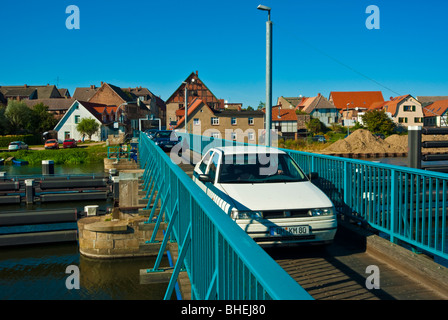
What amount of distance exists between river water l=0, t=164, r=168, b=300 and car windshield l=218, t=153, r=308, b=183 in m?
6.09

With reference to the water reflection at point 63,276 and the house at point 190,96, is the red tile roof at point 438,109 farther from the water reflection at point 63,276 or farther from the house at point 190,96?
the water reflection at point 63,276

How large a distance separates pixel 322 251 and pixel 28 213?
15.5 m

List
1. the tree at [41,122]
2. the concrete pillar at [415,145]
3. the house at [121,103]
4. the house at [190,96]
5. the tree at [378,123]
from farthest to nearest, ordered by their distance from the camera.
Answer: the house at [190,96] < the house at [121,103] < the tree at [41,122] < the tree at [378,123] < the concrete pillar at [415,145]

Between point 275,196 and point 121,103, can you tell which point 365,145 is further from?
point 121,103

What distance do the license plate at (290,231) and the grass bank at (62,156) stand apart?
5081 centimetres

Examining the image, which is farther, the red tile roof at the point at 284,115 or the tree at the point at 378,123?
the red tile roof at the point at 284,115

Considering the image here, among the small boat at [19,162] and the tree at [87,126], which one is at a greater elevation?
the tree at [87,126]

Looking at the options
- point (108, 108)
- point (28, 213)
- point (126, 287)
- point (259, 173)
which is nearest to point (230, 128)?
point (108, 108)

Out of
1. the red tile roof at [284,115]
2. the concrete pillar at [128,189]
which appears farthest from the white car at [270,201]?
the red tile roof at [284,115]

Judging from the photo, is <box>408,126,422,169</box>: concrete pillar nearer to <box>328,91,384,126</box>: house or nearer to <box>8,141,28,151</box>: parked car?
<box>8,141,28,151</box>: parked car

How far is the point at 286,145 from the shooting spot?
1938 inches

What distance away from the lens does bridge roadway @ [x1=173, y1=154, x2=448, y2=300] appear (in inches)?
194

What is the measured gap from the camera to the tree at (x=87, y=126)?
76.0m
